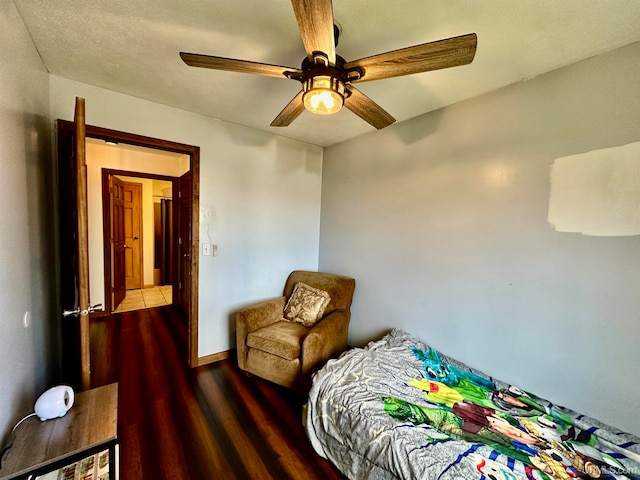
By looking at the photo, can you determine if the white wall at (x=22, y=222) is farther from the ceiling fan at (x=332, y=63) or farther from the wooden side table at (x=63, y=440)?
the ceiling fan at (x=332, y=63)

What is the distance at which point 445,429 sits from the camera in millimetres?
1397

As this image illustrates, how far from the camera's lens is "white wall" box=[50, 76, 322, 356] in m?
2.28

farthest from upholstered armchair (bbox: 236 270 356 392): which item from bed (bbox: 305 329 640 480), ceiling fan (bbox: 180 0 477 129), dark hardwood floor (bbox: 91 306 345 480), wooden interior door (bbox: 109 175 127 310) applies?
wooden interior door (bbox: 109 175 127 310)

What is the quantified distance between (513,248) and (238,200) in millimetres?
2433

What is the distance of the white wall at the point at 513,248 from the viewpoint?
141cm

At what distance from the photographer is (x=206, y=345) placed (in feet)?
8.72

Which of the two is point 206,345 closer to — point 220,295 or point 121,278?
point 220,295

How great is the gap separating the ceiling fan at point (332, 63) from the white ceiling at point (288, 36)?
0.27 meters

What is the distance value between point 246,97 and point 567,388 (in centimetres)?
294

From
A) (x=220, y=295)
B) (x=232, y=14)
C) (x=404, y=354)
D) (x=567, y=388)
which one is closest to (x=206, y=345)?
(x=220, y=295)

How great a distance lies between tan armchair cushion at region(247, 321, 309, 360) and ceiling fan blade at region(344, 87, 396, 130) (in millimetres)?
1811

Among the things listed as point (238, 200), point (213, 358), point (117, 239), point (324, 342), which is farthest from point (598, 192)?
point (117, 239)

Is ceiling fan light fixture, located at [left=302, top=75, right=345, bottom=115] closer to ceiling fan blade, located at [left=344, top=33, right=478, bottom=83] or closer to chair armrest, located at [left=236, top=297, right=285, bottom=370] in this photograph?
ceiling fan blade, located at [left=344, top=33, right=478, bottom=83]

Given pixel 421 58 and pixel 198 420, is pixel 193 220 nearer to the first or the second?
pixel 198 420
